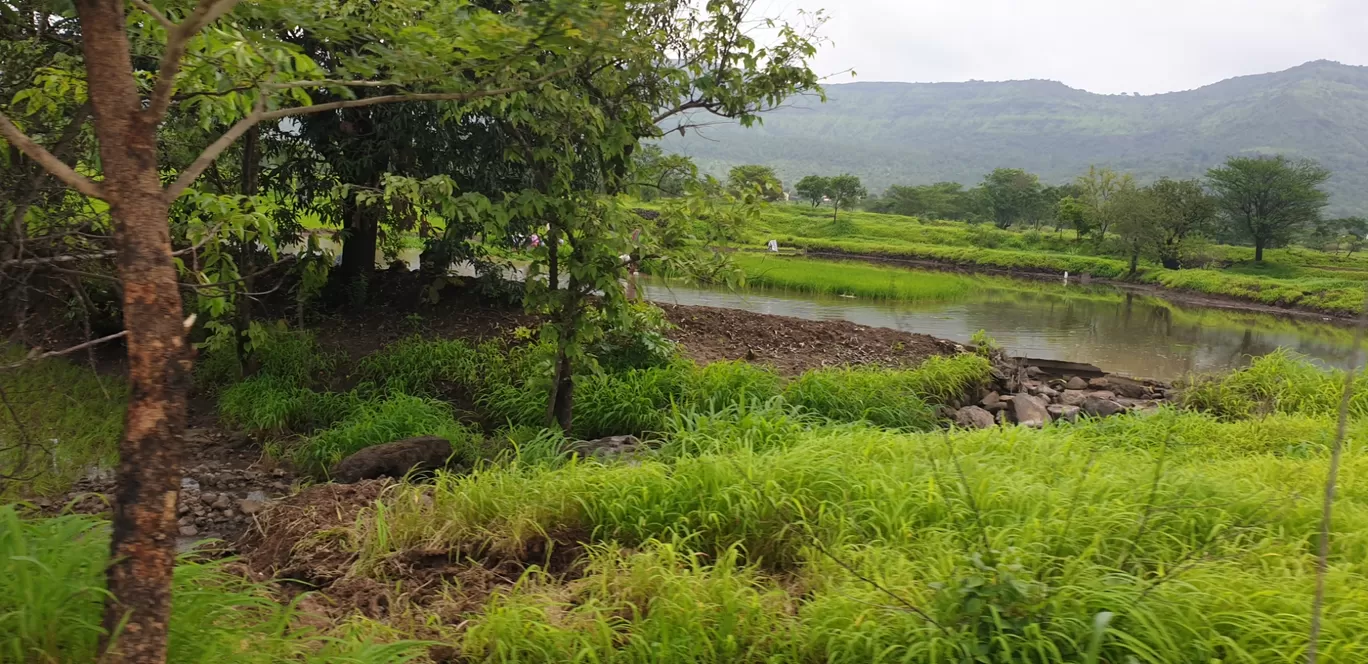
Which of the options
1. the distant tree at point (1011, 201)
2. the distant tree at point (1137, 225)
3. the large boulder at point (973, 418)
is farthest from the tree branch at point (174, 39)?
the distant tree at point (1011, 201)

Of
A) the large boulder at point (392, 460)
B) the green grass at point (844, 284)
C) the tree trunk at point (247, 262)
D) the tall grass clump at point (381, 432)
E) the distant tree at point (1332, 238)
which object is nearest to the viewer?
the large boulder at point (392, 460)

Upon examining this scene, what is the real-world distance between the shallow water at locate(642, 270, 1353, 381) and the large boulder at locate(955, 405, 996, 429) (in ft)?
13.7

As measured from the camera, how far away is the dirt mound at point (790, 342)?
7.97 metres

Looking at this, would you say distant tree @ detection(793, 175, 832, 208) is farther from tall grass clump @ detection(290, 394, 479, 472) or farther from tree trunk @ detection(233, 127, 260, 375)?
tall grass clump @ detection(290, 394, 479, 472)

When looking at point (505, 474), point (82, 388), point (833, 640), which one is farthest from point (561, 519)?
point (82, 388)

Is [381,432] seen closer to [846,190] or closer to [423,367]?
[423,367]

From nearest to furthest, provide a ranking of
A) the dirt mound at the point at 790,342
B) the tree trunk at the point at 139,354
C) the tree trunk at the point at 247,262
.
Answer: the tree trunk at the point at 139,354 → the tree trunk at the point at 247,262 → the dirt mound at the point at 790,342

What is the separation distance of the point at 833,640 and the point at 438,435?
3.62m

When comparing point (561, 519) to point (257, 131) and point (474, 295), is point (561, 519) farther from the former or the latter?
point (474, 295)

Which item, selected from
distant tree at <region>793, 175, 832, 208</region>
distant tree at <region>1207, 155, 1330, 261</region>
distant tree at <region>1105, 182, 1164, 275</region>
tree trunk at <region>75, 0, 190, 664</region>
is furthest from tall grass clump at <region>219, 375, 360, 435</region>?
distant tree at <region>793, 175, 832, 208</region>

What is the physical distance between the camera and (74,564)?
207 cm

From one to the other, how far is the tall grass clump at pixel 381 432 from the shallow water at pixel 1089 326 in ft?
14.1

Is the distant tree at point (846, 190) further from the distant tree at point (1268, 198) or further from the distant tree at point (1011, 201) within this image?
the distant tree at point (1268, 198)

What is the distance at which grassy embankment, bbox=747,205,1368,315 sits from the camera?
77.3 feet
